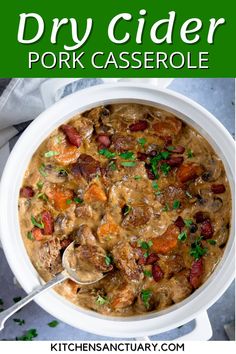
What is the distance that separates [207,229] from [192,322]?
0.98m

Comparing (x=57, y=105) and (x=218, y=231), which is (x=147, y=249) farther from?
(x=57, y=105)

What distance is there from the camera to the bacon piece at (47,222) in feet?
11.9

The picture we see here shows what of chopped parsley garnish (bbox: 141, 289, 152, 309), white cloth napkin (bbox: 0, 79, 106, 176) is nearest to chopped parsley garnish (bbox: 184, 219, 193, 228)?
chopped parsley garnish (bbox: 141, 289, 152, 309)

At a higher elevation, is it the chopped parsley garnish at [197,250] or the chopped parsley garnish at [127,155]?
the chopped parsley garnish at [127,155]

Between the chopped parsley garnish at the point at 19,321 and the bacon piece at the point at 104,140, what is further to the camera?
the chopped parsley garnish at the point at 19,321

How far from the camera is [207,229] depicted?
144 inches

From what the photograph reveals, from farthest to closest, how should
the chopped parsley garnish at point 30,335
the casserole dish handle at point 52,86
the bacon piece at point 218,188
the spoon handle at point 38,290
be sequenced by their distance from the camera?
the chopped parsley garnish at point 30,335 → the casserole dish handle at point 52,86 → the bacon piece at point 218,188 → the spoon handle at point 38,290

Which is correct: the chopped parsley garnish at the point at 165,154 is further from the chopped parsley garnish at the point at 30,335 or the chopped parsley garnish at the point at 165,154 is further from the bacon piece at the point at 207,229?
the chopped parsley garnish at the point at 30,335

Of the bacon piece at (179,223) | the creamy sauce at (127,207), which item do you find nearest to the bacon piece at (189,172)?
the creamy sauce at (127,207)

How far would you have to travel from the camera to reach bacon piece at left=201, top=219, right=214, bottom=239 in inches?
143

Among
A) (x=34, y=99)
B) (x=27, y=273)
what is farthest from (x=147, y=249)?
(x=34, y=99)

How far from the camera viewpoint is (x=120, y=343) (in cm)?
411

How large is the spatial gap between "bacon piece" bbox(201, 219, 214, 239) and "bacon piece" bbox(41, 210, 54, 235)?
892mm

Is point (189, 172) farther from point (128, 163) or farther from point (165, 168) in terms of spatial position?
point (128, 163)
